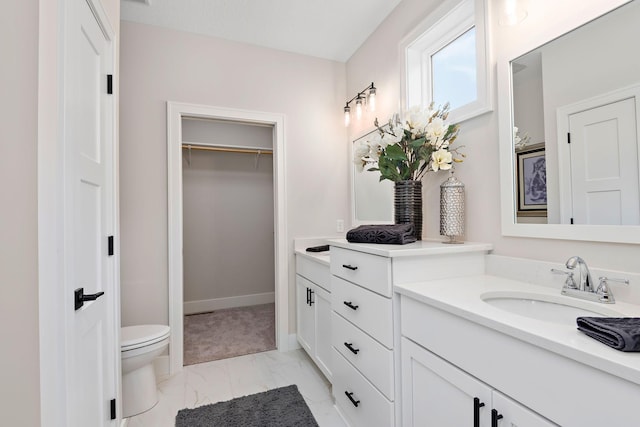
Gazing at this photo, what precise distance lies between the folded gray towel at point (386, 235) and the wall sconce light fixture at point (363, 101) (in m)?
1.24

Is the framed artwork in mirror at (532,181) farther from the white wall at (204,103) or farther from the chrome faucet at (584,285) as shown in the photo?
the white wall at (204,103)

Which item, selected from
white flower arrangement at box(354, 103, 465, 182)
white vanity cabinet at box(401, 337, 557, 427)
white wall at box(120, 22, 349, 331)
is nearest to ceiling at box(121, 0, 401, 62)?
white wall at box(120, 22, 349, 331)

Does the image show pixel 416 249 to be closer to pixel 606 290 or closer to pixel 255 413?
pixel 606 290

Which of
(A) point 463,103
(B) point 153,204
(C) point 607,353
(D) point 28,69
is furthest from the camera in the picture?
(B) point 153,204

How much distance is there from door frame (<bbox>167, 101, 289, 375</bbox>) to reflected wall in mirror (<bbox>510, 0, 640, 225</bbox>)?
72.1 inches

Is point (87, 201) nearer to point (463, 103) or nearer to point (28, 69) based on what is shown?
point (28, 69)

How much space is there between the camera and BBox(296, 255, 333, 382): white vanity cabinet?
1.99 metres

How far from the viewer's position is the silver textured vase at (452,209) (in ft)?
4.97

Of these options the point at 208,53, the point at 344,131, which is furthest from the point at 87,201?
the point at 344,131

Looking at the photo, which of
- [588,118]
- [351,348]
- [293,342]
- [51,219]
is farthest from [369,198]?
[51,219]

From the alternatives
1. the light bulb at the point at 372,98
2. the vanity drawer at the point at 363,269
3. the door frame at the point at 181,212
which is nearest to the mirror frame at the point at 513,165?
the vanity drawer at the point at 363,269

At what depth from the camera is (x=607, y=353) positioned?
0.60 metres

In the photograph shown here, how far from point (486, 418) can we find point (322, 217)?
209cm

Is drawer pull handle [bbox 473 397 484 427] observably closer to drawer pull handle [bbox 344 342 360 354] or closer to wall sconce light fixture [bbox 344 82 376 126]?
drawer pull handle [bbox 344 342 360 354]
